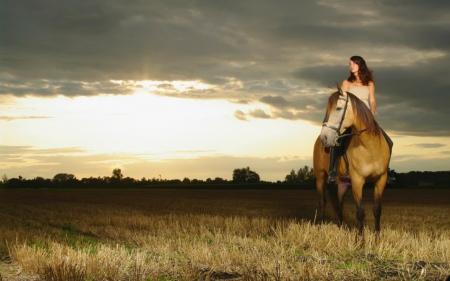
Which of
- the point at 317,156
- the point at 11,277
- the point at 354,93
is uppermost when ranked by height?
the point at 354,93

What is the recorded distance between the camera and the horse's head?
8523 mm

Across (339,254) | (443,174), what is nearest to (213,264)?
(339,254)

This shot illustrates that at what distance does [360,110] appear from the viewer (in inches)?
347

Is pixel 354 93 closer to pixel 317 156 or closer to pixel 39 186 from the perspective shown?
pixel 317 156

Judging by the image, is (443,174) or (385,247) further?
(443,174)

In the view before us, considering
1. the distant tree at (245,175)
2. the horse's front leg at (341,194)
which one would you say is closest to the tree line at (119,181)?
the distant tree at (245,175)

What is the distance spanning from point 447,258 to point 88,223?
33.1 ft

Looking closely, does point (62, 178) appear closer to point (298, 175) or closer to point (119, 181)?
point (119, 181)

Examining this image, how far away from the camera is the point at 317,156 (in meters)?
11.7

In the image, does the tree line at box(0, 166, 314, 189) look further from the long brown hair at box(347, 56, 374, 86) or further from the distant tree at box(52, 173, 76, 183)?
the long brown hair at box(347, 56, 374, 86)

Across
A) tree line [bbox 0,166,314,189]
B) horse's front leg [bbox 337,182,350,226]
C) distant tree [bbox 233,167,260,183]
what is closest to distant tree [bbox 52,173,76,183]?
tree line [bbox 0,166,314,189]

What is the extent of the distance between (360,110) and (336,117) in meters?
0.53

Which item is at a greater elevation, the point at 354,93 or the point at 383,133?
the point at 354,93

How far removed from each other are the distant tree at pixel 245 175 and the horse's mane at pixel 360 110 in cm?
7844
